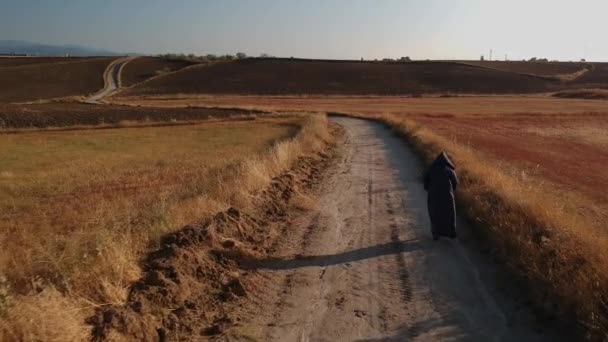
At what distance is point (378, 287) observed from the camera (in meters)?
7.68

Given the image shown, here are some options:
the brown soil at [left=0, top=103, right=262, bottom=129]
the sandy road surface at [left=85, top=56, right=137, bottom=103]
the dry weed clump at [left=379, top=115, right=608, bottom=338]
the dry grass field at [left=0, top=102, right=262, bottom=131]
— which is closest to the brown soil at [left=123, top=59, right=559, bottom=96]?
the sandy road surface at [left=85, top=56, right=137, bottom=103]

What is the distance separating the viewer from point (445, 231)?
10.1 m

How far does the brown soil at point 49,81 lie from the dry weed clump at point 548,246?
282 ft

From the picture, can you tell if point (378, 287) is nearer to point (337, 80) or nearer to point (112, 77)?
point (337, 80)

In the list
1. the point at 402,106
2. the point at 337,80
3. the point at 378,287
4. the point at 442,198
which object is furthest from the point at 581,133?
the point at 337,80

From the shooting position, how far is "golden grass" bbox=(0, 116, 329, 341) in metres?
5.71

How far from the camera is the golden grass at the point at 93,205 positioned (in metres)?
5.71

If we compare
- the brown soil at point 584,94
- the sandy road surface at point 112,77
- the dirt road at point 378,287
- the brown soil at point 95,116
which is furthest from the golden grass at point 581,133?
the sandy road surface at point 112,77

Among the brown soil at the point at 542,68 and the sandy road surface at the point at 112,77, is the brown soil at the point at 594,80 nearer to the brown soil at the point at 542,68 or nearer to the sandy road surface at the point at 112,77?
the brown soil at the point at 542,68

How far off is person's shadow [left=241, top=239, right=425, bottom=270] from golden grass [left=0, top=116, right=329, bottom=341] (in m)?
1.70

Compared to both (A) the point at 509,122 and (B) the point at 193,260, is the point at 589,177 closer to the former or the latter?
(B) the point at 193,260

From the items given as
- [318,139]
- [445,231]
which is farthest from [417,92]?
[445,231]

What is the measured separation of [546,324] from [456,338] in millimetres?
1132

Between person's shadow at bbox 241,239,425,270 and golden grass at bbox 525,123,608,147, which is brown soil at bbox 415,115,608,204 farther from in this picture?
person's shadow at bbox 241,239,425,270
